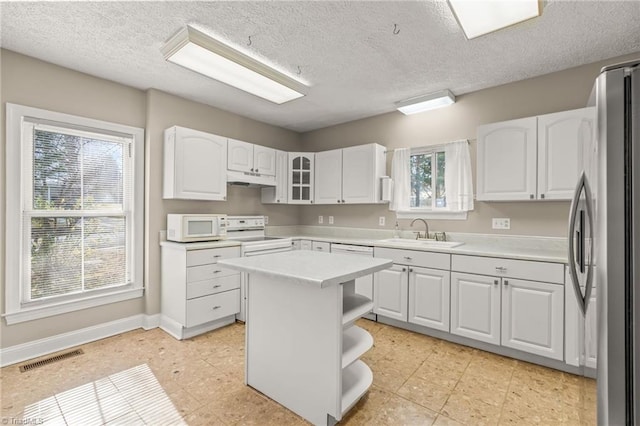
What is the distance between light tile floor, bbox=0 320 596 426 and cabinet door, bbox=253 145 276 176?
2.23m

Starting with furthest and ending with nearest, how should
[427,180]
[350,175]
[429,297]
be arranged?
[350,175]
[427,180]
[429,297]

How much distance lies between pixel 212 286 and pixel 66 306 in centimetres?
128

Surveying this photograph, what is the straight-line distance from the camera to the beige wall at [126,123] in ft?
8.21

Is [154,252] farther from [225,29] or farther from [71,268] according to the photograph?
[225,29]

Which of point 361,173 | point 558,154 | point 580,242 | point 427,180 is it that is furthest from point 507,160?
point 580,242

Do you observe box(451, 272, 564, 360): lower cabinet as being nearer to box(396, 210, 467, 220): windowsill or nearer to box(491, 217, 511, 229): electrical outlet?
box(491, 217, 511, 229): electrical outlet

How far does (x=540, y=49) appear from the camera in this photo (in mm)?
2422

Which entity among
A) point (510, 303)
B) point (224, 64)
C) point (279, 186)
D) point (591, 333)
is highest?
point (224, 64)

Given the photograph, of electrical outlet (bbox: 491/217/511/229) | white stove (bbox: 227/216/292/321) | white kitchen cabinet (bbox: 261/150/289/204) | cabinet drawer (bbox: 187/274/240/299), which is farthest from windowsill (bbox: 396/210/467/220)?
cabinet drawer (bbox: 187/274/240/299)

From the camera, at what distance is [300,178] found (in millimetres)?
4434

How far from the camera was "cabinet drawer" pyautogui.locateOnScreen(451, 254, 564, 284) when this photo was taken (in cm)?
235

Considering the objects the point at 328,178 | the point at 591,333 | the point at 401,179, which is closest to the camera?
the point at 591,333

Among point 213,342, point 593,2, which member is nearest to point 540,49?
point 593,2

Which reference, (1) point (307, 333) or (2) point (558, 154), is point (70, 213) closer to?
(1) point (307, 333)
